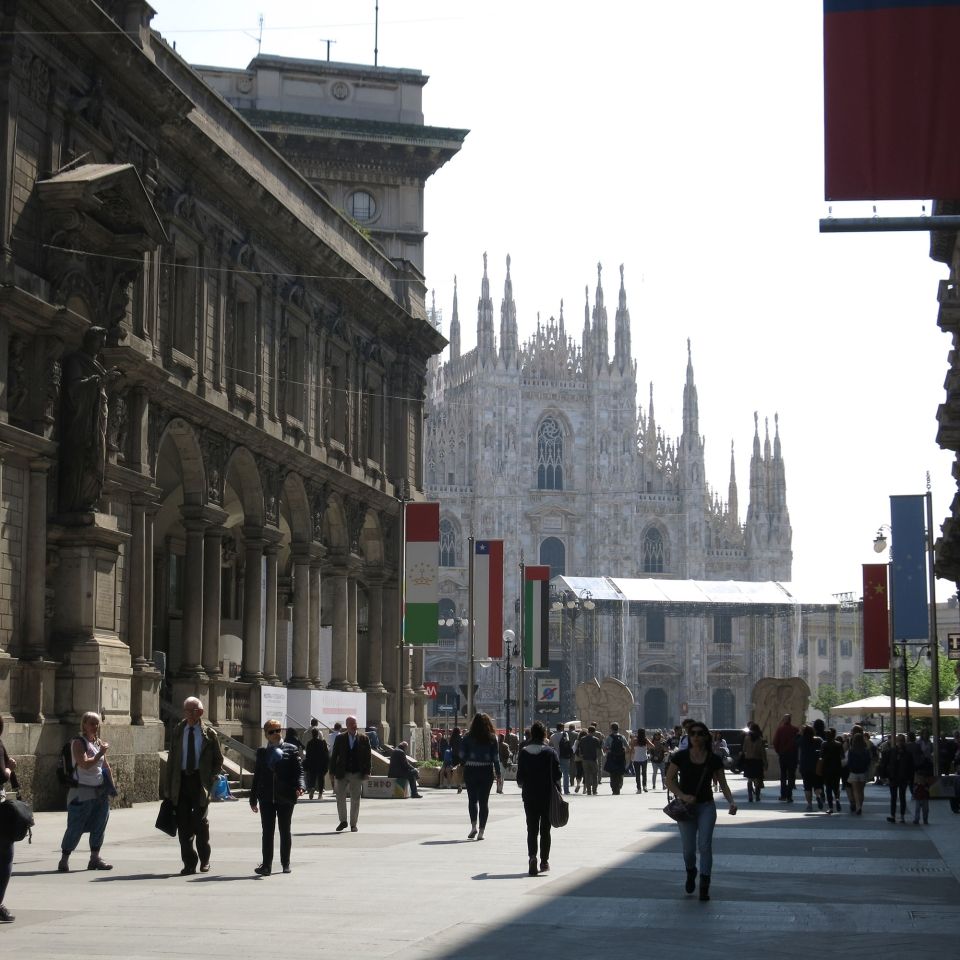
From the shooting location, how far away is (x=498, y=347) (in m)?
114

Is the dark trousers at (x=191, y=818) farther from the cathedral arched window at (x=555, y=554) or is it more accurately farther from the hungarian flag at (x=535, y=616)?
the cathedral arched window at (x=555, y=554)

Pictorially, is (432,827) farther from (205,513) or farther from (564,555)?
(564,555)

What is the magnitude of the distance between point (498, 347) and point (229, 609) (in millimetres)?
75604

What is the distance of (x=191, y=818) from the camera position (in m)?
16.5

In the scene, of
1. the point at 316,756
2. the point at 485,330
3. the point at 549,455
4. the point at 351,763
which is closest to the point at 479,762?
the point at 351,763

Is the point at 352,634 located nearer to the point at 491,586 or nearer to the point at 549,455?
the point at 491,586

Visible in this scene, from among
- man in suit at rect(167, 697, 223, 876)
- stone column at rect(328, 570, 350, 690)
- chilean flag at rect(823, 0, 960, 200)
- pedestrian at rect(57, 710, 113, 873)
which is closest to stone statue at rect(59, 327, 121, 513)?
pedestrian at rect(57, 710, 113, 873)

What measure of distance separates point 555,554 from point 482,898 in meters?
100

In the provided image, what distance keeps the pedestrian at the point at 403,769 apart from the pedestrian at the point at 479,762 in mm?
12886

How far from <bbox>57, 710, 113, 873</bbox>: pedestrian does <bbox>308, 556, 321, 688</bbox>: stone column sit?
2471cm

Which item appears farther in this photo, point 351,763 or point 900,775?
point 900,775

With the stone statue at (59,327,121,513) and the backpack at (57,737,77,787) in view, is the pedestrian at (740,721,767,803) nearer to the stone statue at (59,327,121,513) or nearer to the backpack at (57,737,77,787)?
the stone statue at (59,327,121,513)

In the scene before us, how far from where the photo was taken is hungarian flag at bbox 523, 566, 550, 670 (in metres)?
50.2

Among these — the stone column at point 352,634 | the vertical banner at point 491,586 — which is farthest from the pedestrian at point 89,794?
the vertical banner at point 491,586
